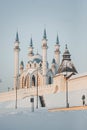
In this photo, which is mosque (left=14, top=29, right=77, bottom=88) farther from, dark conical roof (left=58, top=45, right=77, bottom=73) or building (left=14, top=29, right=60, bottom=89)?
dark conical roof (left=58, top=45, right=77, bottom=73)

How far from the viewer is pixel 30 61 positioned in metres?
67.8

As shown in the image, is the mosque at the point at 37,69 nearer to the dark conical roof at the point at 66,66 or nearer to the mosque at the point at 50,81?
the mosque at the point at 50,81

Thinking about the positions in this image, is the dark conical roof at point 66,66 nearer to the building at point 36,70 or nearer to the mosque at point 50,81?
the mosque at point 50,81

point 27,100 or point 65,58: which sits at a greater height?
point 65,58

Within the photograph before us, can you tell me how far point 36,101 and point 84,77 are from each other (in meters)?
7.37

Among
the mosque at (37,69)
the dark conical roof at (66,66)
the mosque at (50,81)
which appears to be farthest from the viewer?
the mosque at (37,69)

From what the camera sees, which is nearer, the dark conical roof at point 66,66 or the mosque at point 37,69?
the dark conical roof at point 66,66

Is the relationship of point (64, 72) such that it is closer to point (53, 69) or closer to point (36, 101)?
point (36, 101)

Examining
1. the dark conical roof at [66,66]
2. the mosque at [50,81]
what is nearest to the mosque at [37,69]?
the mosque at [50,81]

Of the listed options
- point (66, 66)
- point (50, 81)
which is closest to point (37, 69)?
point (50, 81)

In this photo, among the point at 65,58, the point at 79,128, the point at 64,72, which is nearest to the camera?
the point at 79,128

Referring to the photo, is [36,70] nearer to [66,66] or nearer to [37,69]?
[37,69]

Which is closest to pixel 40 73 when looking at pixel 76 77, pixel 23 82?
pixel 23 82

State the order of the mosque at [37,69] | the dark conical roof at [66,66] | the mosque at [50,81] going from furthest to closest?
1. the mosque at [37,69]
2. the dark conical roof at [66,66]
3. the mosque at [50,81]
